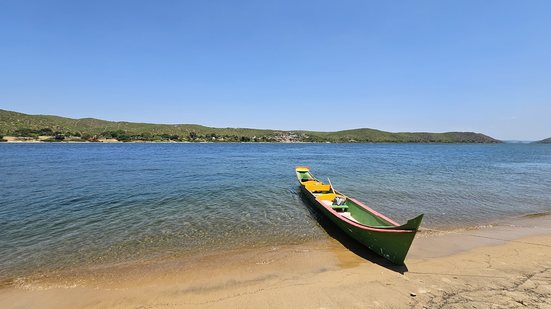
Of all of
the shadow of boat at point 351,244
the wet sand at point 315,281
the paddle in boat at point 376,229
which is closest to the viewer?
the wet sand at point 315,281

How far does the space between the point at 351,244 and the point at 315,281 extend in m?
3.78

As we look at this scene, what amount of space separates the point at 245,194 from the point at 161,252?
1055 cm

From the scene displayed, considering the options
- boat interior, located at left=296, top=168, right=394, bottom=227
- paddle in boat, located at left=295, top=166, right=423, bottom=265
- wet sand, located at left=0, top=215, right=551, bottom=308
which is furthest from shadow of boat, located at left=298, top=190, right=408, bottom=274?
boat interior, located at left=296, top=168, right=394, bottom=227

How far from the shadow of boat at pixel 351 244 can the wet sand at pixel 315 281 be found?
67 mm

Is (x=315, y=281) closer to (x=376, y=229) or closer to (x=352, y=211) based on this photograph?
(x=376, y=229)

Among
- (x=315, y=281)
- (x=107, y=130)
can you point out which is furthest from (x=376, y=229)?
(x=107, y=130)

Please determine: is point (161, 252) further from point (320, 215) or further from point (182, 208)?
point (320, 215)

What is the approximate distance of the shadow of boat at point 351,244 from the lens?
364 inches

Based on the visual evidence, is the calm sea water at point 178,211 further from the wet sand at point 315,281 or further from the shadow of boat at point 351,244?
the wet sand at point 315,281

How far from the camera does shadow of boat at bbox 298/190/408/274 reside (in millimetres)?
9250

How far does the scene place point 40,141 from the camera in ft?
330

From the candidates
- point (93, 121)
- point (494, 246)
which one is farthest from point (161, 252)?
point (93, 121)

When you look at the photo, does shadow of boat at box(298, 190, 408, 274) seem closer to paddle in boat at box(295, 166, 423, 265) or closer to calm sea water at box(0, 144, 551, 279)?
paddle in boat at box(295, 166, 423, 265)

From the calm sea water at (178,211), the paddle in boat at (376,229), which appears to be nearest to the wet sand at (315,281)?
the paddle in boat at (376,229)
